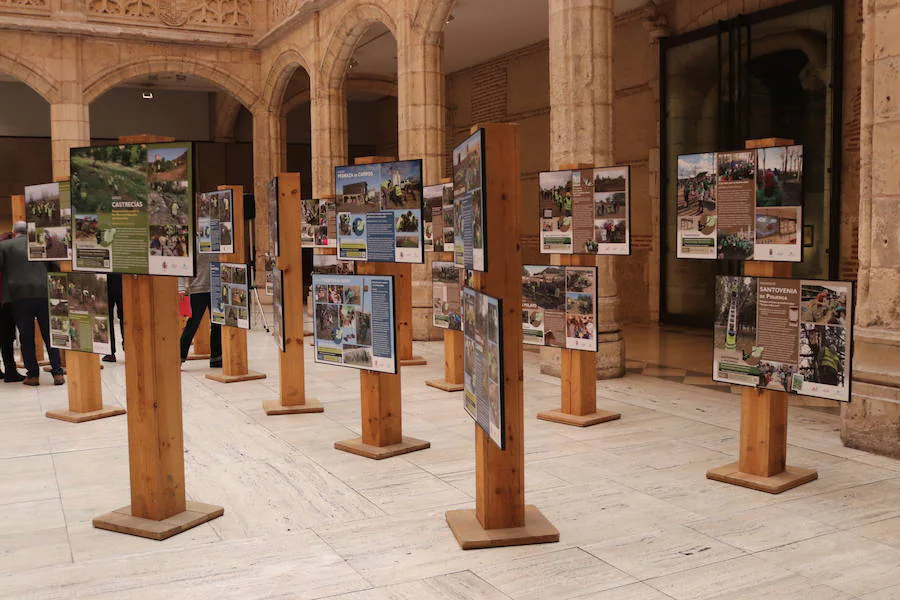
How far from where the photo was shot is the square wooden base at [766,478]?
445 cm

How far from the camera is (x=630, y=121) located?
41.2 feet

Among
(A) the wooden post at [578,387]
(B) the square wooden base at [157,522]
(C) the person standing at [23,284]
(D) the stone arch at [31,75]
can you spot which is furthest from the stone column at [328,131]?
(B) the square wooden base at [157,522]

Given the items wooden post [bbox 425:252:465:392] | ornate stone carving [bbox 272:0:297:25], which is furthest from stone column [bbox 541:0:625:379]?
ornate stone carving [bbox 272:0:297:25]

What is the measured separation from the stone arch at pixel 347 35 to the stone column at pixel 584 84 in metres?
3.84

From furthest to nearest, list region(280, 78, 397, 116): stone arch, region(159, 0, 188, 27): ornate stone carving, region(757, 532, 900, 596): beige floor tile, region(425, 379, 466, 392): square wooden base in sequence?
1. region(280, 78, 397, 116): stone arch
2. region(159, 0, 188, 27): ornate stone carving
3. region(425, 379, 466, 392): square wooden base
4. region(757, 532, 900, 596): beige floor tile

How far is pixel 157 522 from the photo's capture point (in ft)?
13.3

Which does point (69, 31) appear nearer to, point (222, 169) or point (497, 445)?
point (222, 169)

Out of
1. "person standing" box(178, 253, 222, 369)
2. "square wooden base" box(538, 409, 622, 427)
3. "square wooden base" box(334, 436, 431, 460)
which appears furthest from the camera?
"person standing" box(178, 253, 222, 369)

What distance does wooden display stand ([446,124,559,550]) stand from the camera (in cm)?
364

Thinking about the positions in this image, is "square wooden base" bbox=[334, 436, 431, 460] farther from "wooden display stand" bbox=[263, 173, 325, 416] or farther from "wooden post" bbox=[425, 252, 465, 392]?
"wooden post" bbox=[425, 252, 465, 392]

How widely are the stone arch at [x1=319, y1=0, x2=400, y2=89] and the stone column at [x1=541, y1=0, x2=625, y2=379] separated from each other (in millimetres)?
3838

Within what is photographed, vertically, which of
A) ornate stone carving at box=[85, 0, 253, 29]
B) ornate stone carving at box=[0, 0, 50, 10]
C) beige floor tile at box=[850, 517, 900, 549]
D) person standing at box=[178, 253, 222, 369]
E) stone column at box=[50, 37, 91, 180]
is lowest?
beige floor tile at box=[850, 517, 900, 549]

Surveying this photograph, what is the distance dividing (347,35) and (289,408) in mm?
7638

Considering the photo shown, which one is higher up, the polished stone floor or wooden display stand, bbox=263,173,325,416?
wooden display stand, bbox=263,173,325,416
